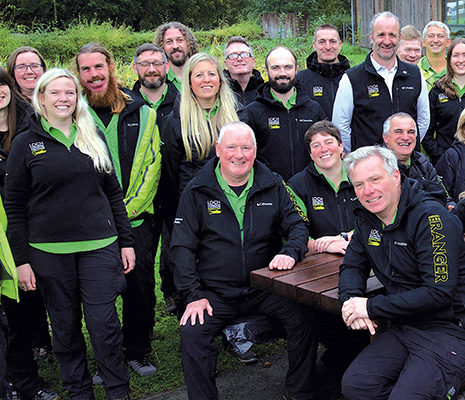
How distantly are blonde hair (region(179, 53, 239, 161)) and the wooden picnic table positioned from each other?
1242mm

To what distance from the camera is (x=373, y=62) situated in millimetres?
5574

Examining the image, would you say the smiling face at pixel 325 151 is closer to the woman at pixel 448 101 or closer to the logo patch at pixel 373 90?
the logo patch at pixel 373 90

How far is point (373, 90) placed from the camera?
218 inches

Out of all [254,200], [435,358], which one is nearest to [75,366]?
[254,200]

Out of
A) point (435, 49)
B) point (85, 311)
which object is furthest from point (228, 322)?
point (435, 49)

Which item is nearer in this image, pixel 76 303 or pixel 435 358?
pixel 435 358

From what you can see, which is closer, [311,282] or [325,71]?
[311,282]

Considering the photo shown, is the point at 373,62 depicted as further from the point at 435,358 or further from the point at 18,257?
the point at 18,257

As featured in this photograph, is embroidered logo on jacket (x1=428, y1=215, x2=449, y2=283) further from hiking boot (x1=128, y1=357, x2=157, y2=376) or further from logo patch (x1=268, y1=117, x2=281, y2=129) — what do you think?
→ hiking boot (x1=128, y1=357, x2=157, y2=376)

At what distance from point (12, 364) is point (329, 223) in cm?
249

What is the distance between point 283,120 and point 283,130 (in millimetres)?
87

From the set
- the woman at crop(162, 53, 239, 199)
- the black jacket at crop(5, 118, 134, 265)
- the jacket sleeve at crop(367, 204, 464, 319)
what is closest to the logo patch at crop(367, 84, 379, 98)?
the woman at crop(162, 53, 239, 199)

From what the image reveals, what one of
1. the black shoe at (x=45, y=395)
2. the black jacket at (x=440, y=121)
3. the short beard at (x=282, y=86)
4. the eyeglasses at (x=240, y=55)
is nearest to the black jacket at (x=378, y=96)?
the black jacket at (x=440, y=121)

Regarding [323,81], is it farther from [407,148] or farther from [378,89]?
[407,148]
